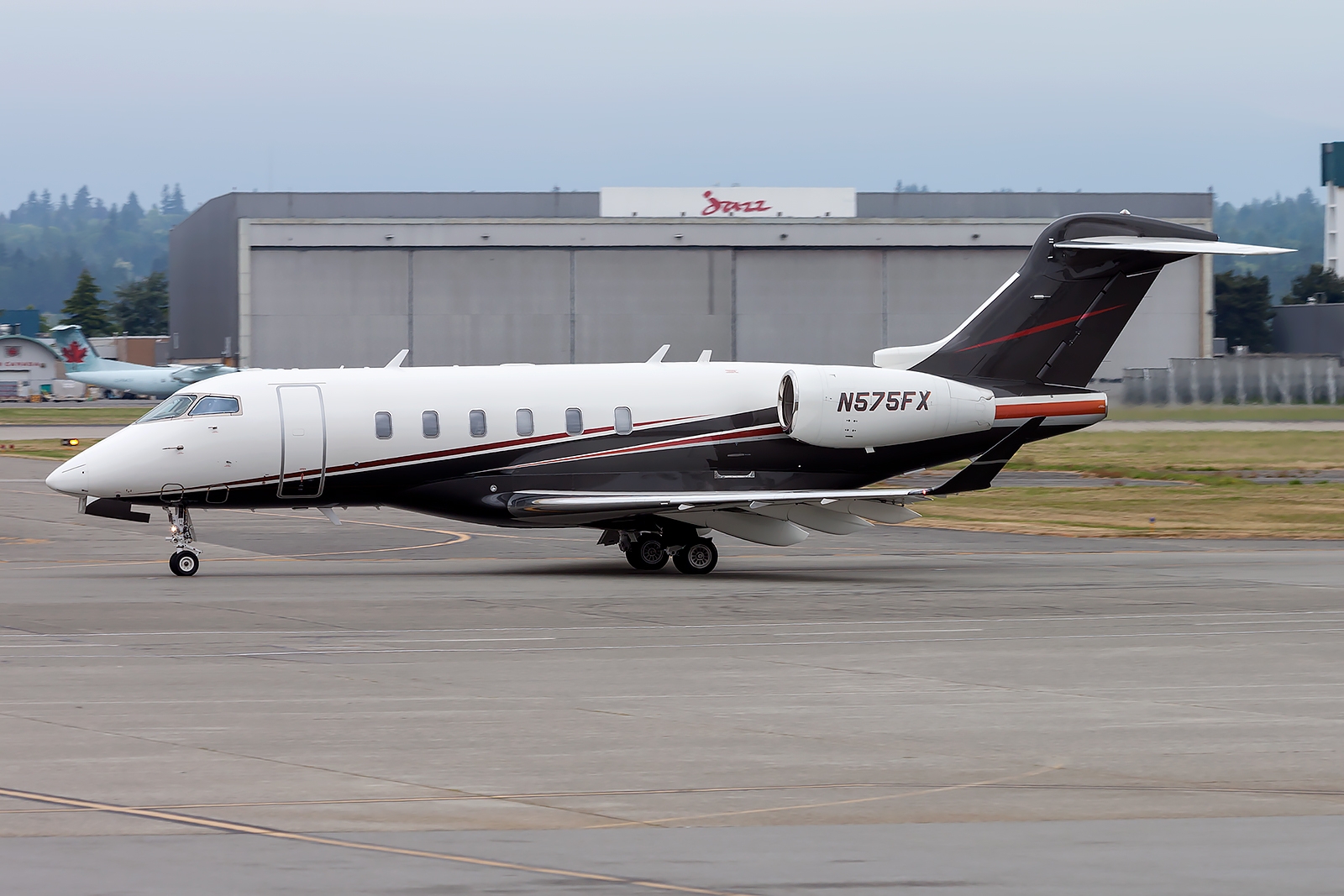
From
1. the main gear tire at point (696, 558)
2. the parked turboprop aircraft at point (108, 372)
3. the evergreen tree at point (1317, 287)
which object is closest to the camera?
the main gear tire at point (696, 558)

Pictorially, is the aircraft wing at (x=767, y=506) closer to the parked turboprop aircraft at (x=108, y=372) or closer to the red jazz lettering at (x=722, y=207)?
the red jazz lettering at (x=722, y=207)

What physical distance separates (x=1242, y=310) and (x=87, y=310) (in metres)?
126

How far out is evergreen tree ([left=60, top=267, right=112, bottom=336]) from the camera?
178125 mm

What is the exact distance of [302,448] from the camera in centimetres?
2459

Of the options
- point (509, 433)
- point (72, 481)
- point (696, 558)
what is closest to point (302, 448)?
point (509, 433)

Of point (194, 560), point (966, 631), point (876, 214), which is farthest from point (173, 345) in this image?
point (966, 631)

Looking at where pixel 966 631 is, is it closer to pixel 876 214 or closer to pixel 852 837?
pixel 852 837

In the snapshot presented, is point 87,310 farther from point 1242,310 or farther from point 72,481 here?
point 72,481

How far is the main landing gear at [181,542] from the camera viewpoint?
967 inches

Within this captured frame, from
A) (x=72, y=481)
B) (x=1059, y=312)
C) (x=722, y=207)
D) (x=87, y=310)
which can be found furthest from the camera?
(x=87, y=310)

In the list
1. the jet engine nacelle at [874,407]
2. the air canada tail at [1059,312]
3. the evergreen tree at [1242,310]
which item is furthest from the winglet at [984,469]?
the evergreen tree at [1242,310]

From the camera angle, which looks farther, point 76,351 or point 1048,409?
point 76,351

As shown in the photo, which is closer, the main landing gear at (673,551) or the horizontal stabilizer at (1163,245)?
the main landing gear at (673,551)

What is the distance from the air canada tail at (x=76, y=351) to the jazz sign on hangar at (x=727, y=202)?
4989cm
